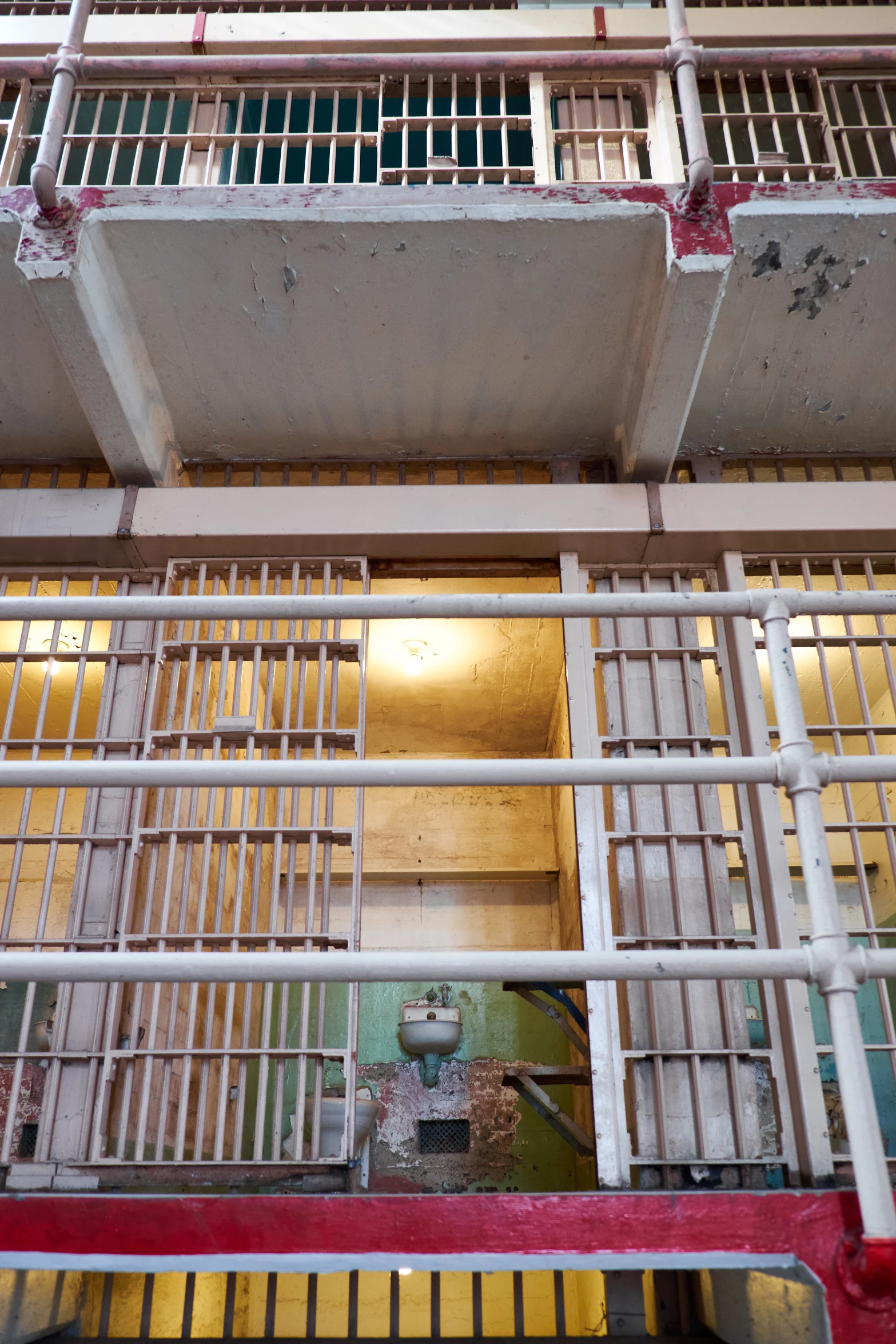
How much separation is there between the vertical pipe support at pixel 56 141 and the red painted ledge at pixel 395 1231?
3794 millimetres

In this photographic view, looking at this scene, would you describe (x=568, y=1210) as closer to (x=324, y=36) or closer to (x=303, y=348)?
(x=303, y=348)

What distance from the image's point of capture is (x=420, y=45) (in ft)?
18.2

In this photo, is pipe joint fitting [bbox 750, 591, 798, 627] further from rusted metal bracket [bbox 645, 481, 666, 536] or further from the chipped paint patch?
the chipped paint patch

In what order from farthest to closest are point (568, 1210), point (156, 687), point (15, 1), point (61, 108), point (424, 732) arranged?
1. point (424, 732)
2. point (15, 1)
3. point (156, 687)
4. point (61, 108)
5. point (568, 1210)

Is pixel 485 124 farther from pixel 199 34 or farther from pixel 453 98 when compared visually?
pixel 199 34

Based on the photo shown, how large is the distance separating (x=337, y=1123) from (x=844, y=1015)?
409cm

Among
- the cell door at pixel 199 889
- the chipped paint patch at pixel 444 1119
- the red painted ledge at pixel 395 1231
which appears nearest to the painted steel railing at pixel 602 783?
the red painted ledge at pixel 395 1231

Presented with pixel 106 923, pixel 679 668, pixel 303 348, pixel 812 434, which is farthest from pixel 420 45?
pixel 106 923

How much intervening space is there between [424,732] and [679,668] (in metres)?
4.17

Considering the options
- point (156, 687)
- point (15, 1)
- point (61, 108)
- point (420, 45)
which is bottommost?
point (156, 687)

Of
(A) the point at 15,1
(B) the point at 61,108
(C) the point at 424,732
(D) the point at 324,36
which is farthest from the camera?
(C) the point at 424,732

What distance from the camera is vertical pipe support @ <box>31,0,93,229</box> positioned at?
4.09 m

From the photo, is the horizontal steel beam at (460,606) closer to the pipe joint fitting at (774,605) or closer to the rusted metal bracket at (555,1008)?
the pipe joint fitting at (774,605)

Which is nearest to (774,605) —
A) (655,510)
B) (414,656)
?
(655,510)
